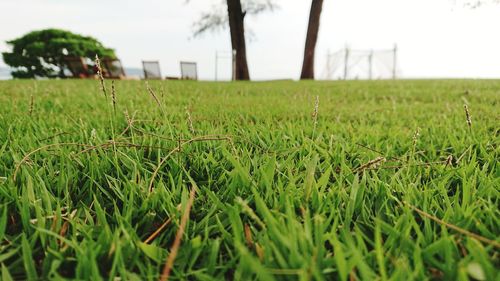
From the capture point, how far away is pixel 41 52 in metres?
20.2

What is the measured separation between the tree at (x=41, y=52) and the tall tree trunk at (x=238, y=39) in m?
8.31

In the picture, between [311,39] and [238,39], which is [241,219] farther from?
[238,39]

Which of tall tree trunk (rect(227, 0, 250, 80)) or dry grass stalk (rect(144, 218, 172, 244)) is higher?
tall tree trunk (rect(227, 0, 250, 80))

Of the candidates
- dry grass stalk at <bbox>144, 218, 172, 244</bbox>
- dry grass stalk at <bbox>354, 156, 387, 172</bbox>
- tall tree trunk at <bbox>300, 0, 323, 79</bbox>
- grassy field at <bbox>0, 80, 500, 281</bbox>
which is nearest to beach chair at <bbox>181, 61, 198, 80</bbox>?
tall tree trunk at <bbox>300, 0, 323, 79</bbox>

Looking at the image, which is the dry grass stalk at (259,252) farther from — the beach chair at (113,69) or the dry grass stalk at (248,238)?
the beach chair at (113,69)

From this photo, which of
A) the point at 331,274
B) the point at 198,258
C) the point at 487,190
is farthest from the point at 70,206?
the point at 487,190

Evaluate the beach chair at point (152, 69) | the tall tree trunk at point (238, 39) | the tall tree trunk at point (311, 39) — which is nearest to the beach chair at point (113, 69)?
the beach chair at point (152, 69)

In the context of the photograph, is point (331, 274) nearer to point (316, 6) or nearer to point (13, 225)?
point (13, 225)

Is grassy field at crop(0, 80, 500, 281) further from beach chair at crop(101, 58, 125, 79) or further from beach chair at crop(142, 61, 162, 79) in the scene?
beach chair at crop(142, 61, 162, 79)

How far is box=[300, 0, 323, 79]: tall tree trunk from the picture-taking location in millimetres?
15742

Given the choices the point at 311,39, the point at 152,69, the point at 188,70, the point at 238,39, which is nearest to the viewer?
the point at 311,39

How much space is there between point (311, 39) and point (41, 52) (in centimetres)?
1427

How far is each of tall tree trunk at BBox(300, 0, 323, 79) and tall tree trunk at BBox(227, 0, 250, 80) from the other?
2538mm

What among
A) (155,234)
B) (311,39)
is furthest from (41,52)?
(155,234)
